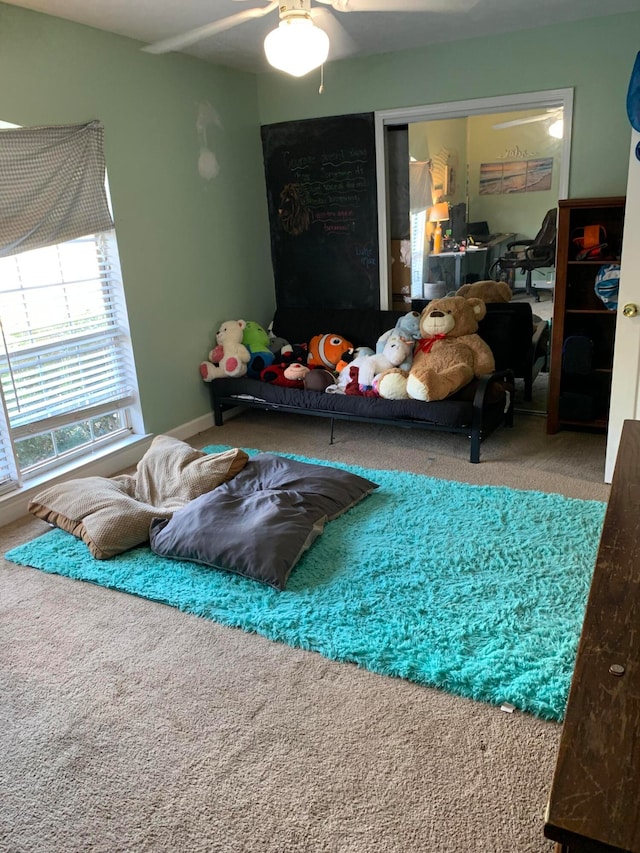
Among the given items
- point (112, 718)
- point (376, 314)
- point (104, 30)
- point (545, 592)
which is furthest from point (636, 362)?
point (104, 30)

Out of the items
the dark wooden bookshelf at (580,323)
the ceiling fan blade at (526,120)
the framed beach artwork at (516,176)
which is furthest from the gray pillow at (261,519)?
the ceiling fan blade at (526,120)

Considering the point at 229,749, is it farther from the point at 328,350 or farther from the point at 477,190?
the point at 477,190

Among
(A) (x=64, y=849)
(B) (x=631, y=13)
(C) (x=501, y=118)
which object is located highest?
(B) (x=631, y=13)

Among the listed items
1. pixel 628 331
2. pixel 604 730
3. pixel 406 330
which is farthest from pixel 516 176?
pixel 604 730

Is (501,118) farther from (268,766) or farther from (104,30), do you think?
(268,766)

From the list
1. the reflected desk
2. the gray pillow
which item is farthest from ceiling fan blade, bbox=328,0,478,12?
the gray pillow

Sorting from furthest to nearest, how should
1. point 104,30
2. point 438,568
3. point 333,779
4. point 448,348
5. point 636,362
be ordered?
point 448,348 → point 104,30 → point 636,362 → point 438,568 → point 333,779

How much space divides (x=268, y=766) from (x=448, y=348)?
9.14ft

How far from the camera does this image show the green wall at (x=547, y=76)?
3.79 meters

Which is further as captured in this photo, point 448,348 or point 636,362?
point 448,348

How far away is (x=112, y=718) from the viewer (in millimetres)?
1970

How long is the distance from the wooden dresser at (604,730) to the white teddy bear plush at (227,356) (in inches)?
132

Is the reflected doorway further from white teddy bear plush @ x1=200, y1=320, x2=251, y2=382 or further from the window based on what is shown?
the window

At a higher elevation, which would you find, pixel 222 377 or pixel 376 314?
pixel 376 314
